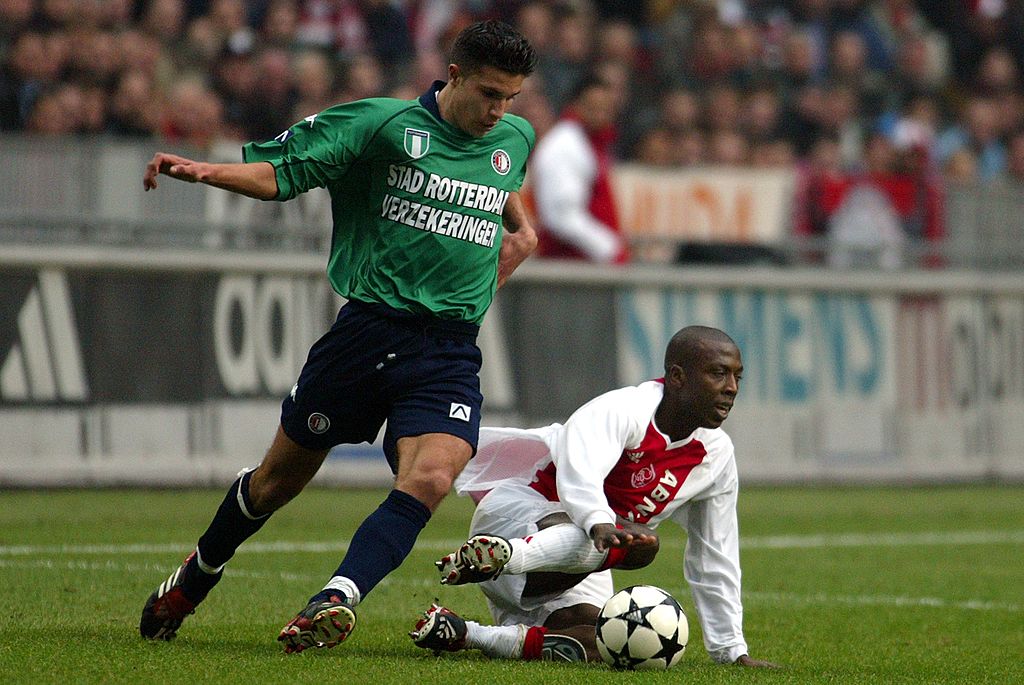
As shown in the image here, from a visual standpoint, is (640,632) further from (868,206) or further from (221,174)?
(868,206)

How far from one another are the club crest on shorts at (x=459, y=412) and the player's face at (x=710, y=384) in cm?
81

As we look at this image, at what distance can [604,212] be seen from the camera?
14.2 metres

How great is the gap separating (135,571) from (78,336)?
4.31 m

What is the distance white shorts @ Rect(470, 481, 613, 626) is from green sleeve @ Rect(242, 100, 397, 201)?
1.42 metres

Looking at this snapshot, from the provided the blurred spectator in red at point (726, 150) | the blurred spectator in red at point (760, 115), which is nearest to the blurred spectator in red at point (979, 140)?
the blurred spectator in red at point (760, 115)

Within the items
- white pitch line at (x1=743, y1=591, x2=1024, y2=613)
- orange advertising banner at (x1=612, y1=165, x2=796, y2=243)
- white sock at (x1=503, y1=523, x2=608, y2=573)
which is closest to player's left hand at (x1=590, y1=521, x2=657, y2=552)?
white sock at (x1=503, y1=523, x2=608, y2=573)

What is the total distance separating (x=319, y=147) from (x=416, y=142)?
38 centimetres

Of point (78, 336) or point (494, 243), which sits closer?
point (494, 243)

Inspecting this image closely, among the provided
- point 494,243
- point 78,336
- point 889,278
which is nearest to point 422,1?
point 889,278

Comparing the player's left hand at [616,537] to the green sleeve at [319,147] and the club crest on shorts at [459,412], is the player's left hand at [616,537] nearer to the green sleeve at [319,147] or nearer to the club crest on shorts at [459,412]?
the club crest on shorts at [459,412]

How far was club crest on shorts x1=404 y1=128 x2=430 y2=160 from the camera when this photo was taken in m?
6.24

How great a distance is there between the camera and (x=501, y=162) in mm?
6434

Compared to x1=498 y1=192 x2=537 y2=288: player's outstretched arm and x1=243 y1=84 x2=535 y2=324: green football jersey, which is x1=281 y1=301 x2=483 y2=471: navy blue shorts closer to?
x1=243 y1=84 x2=535 y2=324: green football jersey

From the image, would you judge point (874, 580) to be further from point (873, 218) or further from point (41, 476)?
point (873, 218)
